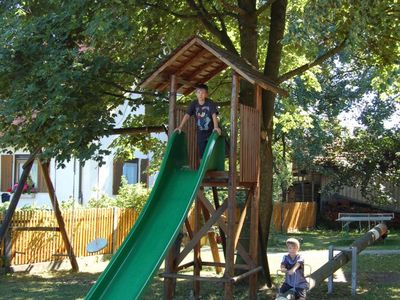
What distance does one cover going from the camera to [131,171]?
93.0ft

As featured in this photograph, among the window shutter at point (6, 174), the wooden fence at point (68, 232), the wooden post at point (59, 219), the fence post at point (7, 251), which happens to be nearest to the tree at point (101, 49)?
the wooden post at point (59, 219)

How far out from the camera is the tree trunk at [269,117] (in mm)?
12875

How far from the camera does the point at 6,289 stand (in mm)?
12703

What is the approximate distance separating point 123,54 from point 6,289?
5631 mm

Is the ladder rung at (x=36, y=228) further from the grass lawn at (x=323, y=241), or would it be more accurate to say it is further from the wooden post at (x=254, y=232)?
the grass lawn at (x=323, y=241)

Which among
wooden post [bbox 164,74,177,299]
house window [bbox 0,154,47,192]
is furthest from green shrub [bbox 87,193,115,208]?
wooden post [bbox 164,74,177,299]

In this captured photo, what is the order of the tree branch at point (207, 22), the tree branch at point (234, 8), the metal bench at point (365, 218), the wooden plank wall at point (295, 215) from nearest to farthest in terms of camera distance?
the tree branch at point (234, 8) → the tree branch at point (207, 22) → the metal bench at point (365, 218) → the wooden plank wall at point (295, 215)

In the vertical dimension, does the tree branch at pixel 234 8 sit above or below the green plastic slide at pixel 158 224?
above

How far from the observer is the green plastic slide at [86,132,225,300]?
7.80 meters

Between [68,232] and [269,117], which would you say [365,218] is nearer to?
[269,117]

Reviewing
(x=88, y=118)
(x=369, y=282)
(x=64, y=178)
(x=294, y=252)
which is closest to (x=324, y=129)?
(x=64, y=178)

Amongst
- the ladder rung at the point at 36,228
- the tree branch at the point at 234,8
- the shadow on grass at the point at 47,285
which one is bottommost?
the shadow on grass at the point at 47,285

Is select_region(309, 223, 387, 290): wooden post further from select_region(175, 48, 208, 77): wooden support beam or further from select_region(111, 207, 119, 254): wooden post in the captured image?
select_region(111, 207, 119, 254): wooden post

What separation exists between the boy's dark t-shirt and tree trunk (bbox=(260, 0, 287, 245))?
2289 millimetres
